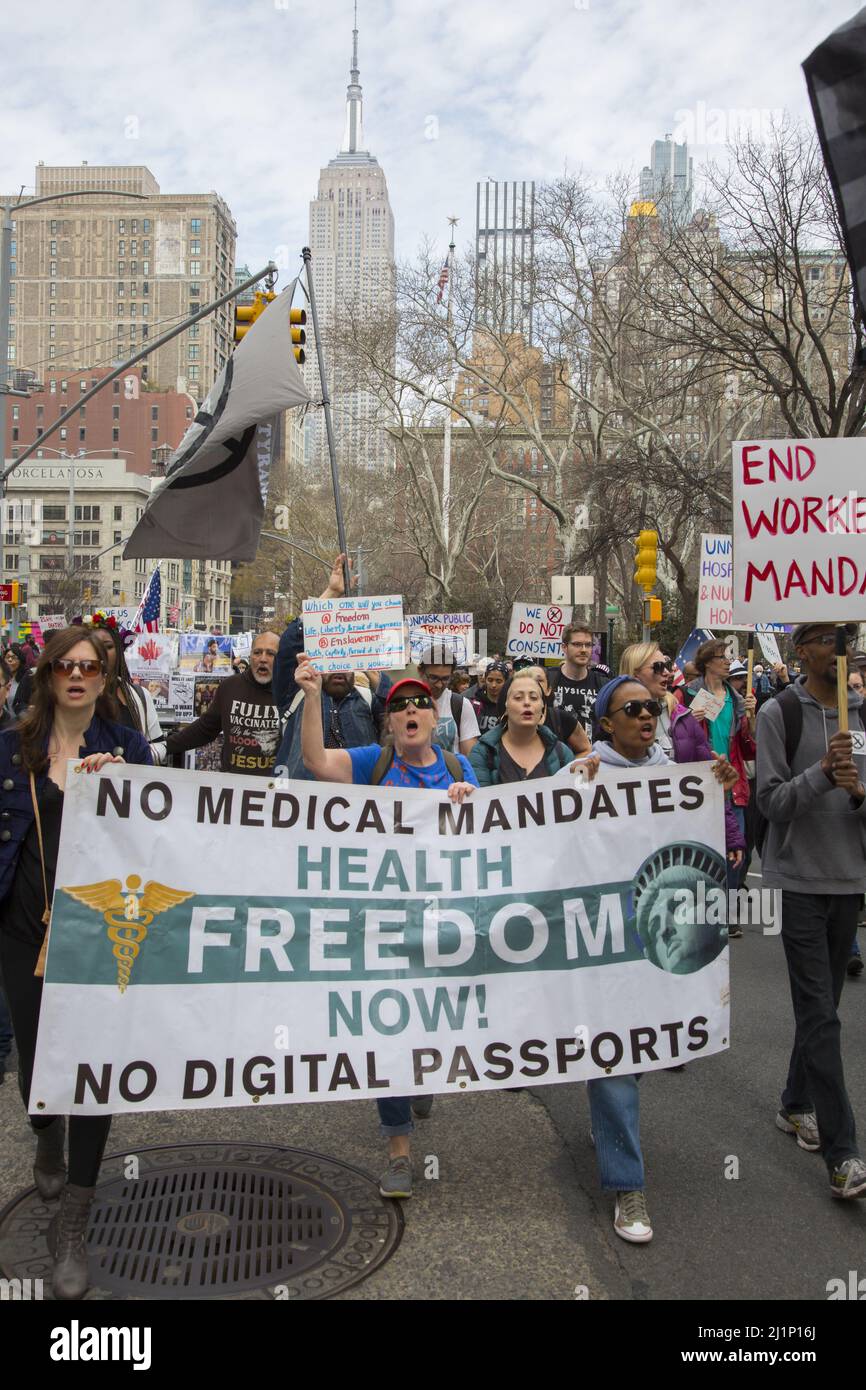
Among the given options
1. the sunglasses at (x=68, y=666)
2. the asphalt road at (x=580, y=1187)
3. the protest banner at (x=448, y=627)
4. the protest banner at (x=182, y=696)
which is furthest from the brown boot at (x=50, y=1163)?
the protest banner at (x=182, y=696)

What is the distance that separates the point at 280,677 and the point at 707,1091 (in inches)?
123

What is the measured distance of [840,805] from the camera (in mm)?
4629

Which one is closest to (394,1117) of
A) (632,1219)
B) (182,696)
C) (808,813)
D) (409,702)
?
(632,1219)

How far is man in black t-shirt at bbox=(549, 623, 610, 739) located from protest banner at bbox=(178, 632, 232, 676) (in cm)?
1672

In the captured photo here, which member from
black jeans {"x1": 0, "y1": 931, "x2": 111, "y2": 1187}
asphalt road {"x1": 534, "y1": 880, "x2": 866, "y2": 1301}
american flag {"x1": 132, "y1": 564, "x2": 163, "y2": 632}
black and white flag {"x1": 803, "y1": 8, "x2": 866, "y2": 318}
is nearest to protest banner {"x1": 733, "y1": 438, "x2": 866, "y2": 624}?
black and white flag {"x1": 803, "y1": 8, "x2": 866, "y2": 318}

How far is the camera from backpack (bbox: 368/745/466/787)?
4.75m

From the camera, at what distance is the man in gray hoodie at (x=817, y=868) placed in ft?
14.2

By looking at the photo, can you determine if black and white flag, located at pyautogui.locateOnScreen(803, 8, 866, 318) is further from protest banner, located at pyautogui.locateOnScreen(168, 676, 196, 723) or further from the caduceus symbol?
protest banner, located at pyautogui.locateOnScreen(168, 676, 196, 723)

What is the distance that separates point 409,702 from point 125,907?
1369 mm

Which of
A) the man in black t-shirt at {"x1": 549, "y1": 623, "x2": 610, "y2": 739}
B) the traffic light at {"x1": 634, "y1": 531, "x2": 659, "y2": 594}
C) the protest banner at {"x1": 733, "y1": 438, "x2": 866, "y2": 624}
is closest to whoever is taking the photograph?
the protest banner at {"x1": 733, "y1": 438, "x2": 866, "y2": 624}

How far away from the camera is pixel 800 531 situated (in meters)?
4.77

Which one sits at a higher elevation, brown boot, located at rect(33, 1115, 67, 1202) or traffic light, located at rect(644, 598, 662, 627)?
traffic light, located at rect(644, 598, 662, 627)
